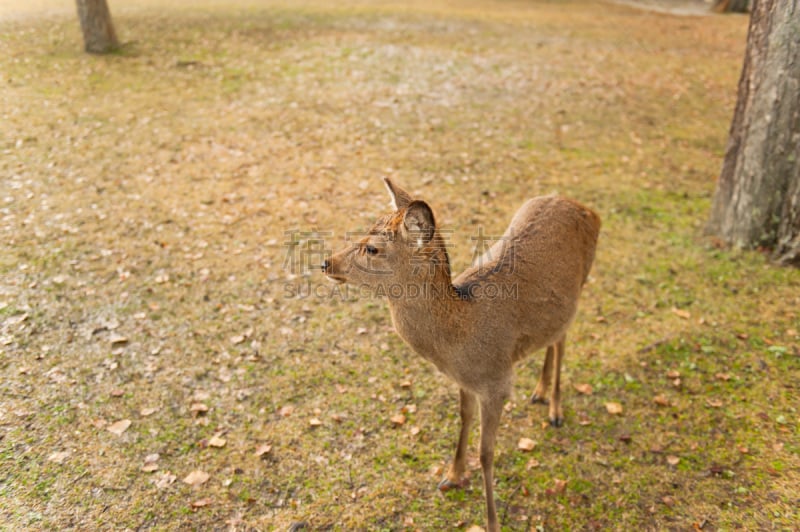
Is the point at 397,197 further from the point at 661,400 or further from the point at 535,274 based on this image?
the point at 661,400

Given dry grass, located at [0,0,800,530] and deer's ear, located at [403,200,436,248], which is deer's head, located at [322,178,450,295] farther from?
dry grass, located at [0,0,800,530]

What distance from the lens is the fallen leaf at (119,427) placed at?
439 centimetres

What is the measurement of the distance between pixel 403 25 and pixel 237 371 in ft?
39.4

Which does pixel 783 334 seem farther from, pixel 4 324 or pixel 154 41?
pixel 154 41

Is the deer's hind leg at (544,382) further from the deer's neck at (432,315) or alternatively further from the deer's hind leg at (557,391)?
the deer's neck at (432,315)

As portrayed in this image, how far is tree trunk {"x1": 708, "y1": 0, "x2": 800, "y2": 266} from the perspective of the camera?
221 inches

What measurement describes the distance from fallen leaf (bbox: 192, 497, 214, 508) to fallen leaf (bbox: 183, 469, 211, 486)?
0.14 metres

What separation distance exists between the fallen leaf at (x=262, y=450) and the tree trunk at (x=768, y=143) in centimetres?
536

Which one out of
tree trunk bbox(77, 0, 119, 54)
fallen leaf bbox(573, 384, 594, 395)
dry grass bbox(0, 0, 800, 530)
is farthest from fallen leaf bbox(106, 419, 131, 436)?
tree trunk bbox(77, 0, 119, 54)

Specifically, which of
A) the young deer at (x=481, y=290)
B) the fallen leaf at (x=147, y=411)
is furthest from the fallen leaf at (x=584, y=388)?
the fallen leaf at (x=147, y=411)

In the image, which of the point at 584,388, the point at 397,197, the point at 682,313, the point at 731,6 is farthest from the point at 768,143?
the point at 731,6

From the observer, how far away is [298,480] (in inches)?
164

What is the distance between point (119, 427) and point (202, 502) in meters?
1.00

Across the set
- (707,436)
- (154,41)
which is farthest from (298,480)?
(154,41)
